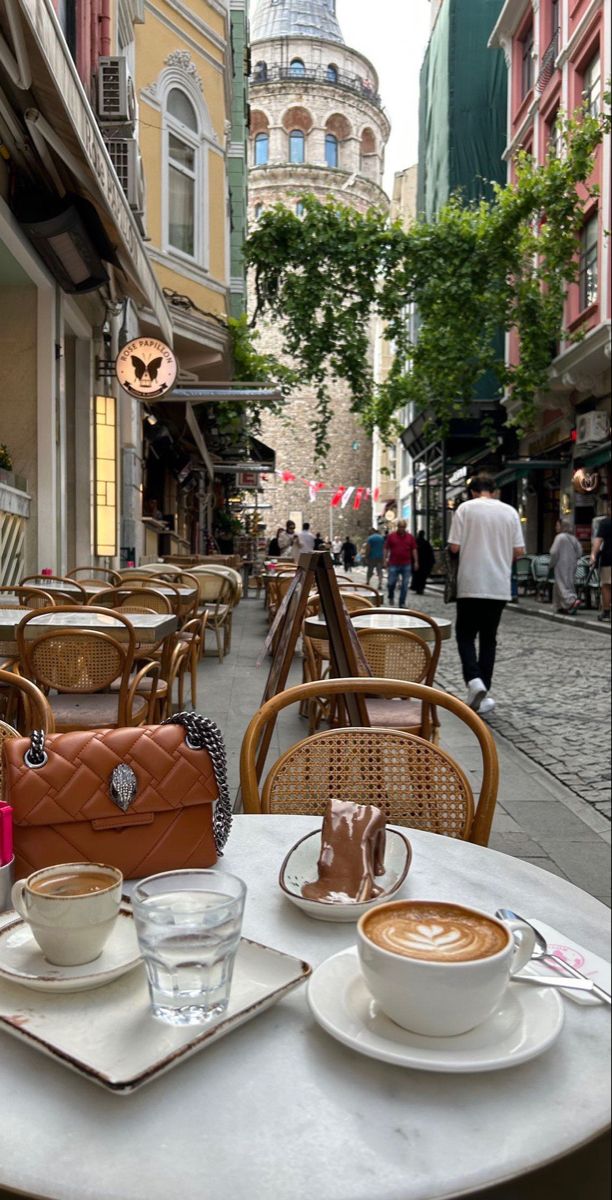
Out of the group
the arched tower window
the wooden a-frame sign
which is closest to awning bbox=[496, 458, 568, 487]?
the wooden a-frame sign

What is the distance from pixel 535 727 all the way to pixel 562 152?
14.5 metres

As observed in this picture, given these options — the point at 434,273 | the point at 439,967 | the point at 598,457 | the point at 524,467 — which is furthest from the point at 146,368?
the point at 524,467

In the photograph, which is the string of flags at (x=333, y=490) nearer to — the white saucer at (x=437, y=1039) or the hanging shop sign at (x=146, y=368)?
the hanging shop sign at (x=146, y=368)

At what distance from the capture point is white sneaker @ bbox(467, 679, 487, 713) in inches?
247

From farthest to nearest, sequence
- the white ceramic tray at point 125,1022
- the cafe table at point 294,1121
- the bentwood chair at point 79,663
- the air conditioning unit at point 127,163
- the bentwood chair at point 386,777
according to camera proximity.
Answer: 1. the air conditioning unit at point 127,163
2. the bentwood chair at point 79,663
3. the bentwood chair at point 386,777
4. the white ceramic tray at point 125,1022
5. the cafe table at point 294,1121

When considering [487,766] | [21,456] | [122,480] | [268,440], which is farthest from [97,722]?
[268,440]

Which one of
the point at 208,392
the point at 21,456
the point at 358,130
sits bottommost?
the point at 21,456

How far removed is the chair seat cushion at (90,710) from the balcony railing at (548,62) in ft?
59.0

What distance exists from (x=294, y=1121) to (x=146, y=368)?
10398 mm

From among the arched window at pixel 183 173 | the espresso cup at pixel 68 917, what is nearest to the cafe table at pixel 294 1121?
the espresso cup at pixel 68 917

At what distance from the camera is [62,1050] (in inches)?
33.4

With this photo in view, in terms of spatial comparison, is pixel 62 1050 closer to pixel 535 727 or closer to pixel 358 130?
pixel 535 727

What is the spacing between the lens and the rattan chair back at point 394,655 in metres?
4.18

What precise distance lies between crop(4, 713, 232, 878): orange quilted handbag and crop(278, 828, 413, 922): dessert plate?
0.41ft
